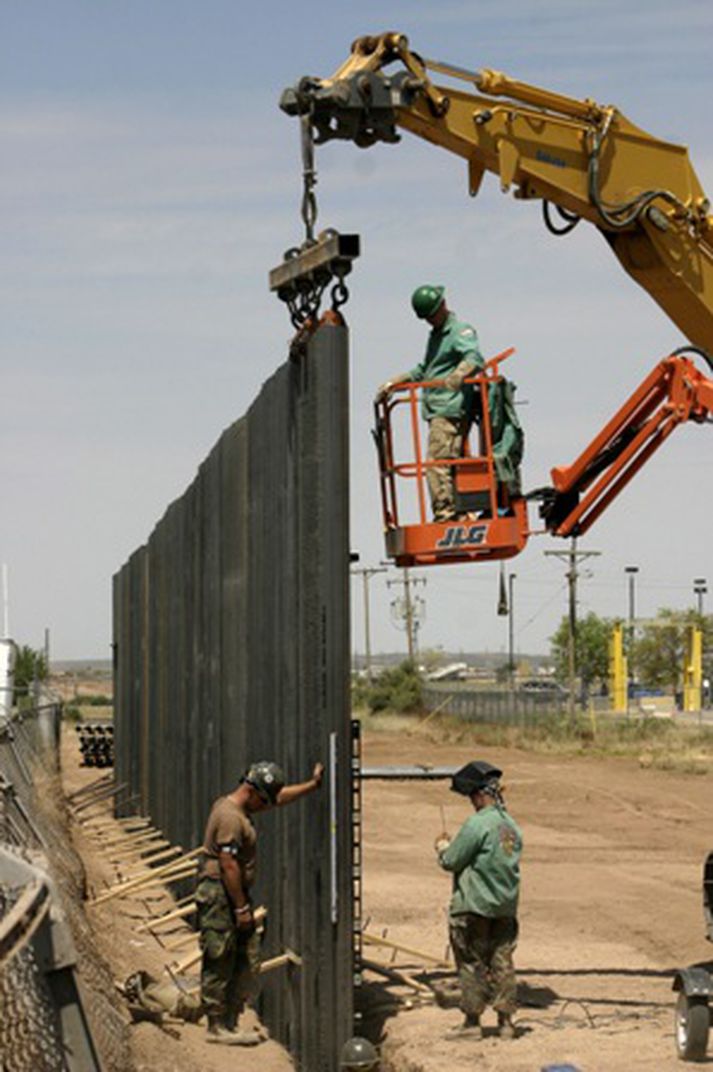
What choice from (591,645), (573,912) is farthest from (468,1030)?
(591,645)

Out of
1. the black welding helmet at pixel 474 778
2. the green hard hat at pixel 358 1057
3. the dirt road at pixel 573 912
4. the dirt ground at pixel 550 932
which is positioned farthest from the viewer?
the black welding helmet at pixel 474 778

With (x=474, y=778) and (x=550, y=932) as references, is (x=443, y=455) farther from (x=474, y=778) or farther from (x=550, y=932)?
(x=550, y=932)

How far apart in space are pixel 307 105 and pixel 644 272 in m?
2.90

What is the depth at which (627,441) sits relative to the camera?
529 inches

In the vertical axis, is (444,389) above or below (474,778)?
above

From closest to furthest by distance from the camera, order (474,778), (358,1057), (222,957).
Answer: (358,1057) < (222,957) < (474,778)

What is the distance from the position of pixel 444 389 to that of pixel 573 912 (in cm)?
722

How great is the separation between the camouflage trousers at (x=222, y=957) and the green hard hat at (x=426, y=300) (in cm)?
398

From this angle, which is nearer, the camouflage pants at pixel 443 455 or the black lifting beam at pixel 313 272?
the black lifting beam at pixel 313 272

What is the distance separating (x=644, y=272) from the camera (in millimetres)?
13523

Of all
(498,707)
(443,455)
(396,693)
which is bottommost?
(498,707)

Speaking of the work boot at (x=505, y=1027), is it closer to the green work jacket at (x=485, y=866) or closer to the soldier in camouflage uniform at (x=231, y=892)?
the green work jacket at (x=485, y=866)

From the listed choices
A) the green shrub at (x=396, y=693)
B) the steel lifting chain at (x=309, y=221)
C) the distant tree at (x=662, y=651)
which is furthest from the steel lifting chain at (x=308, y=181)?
the distant tree at (x=662, y=651)

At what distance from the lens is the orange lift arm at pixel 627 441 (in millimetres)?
13219
